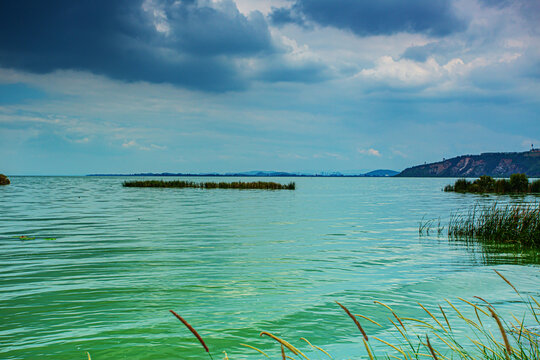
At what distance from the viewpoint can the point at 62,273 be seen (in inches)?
445

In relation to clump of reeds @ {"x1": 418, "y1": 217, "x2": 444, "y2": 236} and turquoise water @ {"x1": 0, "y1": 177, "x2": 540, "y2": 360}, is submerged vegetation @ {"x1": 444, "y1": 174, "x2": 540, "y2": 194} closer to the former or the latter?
clump of reeds @ {"x1": 418, "y1": 217, "x2": 444, "y2": 236}

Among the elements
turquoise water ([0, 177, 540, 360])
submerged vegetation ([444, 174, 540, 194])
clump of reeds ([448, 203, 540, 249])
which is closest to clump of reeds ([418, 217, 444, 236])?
turquoise water ([0, 177, 540, 360])

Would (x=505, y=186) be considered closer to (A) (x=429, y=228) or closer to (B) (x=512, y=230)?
(A) (x=429, y=228)

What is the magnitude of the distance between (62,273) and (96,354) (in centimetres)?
574

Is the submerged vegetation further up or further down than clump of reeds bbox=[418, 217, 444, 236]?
further up

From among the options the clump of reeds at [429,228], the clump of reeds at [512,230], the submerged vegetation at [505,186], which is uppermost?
the submerged vegetation at [505,186]

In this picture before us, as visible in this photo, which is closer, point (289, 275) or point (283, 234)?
point (289, 275)

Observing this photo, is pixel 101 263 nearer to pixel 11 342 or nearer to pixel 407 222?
pixel 11 342

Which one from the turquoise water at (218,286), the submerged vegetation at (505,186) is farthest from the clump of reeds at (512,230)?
the submerged vegetation at (505,186)

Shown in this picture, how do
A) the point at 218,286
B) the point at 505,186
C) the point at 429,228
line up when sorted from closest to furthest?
the point at 218,286 < the point at 429,228 < the point at 505,186

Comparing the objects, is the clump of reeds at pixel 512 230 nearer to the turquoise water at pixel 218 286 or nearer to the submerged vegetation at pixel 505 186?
the turquoise water at pixel 218 286

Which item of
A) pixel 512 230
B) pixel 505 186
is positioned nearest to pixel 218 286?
pixel 512 230

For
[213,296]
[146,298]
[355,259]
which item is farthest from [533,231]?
[146,298]

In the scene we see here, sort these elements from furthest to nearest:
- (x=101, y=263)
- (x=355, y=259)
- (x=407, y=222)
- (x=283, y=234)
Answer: (x=407, y=222) → (x=283, y=234) → (x=355, y=259) → (x=101, y=263)
